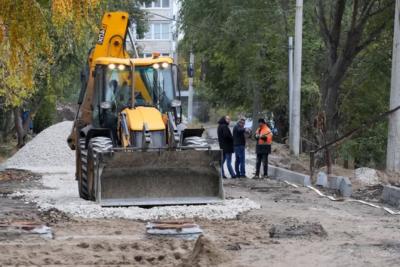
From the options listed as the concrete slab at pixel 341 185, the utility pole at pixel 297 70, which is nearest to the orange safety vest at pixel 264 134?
the concrete slab at pixel 341 185

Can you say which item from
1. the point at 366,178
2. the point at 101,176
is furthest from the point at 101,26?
the point at 366,178

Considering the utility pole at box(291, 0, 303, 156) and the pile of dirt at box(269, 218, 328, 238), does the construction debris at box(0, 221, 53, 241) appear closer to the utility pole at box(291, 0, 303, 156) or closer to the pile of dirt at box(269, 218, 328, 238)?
the pile of dirt at box(269, 218, 328, 238)

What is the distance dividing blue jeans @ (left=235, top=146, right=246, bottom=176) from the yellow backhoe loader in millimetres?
5507

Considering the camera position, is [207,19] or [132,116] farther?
[207,19]

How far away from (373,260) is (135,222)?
4685mm

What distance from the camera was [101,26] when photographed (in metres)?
19.6

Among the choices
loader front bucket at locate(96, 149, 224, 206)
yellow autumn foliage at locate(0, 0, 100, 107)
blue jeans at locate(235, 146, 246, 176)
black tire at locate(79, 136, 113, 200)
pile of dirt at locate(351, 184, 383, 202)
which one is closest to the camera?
yellow autumn foliage at locate(0, 0, 100, 107)

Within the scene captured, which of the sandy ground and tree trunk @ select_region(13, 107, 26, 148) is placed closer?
the sandy ground

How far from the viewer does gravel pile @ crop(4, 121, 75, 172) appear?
102ft

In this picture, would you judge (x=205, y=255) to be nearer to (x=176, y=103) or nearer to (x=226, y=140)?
(x=176, y=103)

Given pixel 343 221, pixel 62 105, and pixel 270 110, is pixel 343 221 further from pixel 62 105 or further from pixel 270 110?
pixel 62 105

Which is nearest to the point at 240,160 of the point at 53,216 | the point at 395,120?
the point at 395,120

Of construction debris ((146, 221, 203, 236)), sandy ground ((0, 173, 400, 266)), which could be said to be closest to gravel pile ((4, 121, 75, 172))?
sandy ground ((0, 173, 400, 266))

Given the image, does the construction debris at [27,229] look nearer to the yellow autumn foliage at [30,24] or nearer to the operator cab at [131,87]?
the yellow autumn foliage at [30,24]
